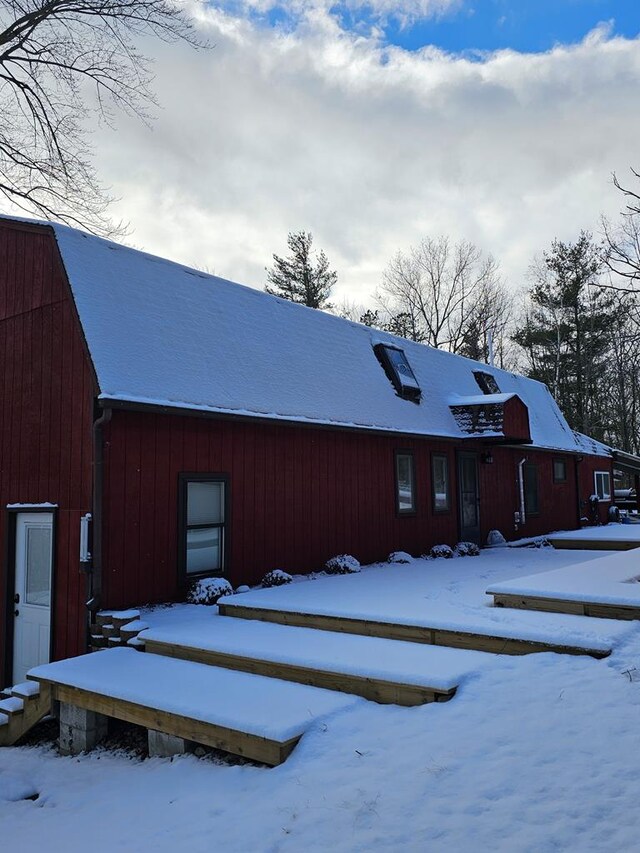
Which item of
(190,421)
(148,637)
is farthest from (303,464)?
(148,637)

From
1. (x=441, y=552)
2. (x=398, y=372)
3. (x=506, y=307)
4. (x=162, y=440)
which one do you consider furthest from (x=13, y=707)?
(x=506, y=307)

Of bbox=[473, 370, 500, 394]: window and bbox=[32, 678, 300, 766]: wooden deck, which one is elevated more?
bbox=[473, 370, 500, 394]: window

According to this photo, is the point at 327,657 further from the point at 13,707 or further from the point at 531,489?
the point at 531,489

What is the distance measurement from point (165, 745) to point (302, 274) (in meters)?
28.7

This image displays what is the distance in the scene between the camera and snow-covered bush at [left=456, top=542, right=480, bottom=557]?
503 inches

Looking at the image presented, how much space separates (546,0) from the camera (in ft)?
29.9

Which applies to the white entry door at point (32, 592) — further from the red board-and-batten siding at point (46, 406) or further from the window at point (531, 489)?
the window at point (531, 489)

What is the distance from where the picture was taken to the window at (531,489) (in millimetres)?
16719

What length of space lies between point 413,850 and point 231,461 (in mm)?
6316

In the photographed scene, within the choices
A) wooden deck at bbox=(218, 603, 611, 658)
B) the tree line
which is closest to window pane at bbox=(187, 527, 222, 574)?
wooden deck at bbox=(218, 603, 611, 658)

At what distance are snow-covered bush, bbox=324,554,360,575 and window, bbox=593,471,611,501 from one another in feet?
48.7

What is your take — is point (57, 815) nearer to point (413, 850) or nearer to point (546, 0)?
point (413, 850)

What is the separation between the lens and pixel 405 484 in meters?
12.3

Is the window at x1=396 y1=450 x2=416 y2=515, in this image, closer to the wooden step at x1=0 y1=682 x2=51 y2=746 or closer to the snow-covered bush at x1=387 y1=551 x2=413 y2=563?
the snow-covered bush at x1=387 y1=551 x2=413 y2=563
